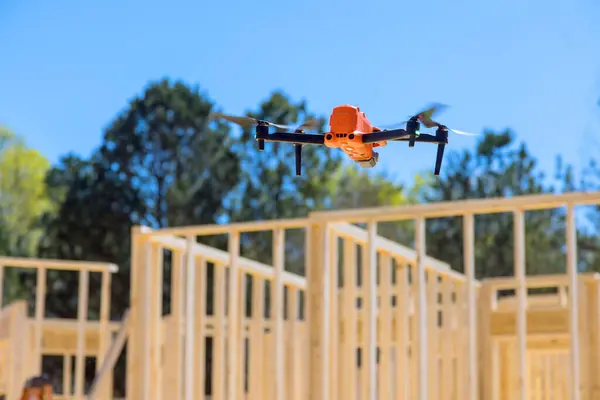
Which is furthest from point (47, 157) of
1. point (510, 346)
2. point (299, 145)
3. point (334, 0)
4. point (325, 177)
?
point (299, 145)

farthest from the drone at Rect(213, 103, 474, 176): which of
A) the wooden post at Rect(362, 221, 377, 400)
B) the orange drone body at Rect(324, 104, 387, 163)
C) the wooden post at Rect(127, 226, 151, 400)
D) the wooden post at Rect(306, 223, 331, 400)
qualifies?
the wooden post at Rect(127, 226, 151, 400)

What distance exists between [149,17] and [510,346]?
18.7 m

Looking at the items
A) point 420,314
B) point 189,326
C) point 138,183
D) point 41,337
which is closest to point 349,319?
point 420,314

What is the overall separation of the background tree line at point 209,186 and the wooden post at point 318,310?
10.2 metres

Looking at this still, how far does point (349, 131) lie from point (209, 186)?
13529 millimetres

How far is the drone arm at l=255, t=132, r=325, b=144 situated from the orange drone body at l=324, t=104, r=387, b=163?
93 millimetres

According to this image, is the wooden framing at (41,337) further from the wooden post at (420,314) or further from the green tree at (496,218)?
the green tree at (496,218)

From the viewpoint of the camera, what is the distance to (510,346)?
8391mm

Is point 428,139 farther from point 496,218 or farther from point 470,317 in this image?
point 496,218

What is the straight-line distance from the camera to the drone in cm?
353

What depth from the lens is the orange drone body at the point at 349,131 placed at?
3555mm

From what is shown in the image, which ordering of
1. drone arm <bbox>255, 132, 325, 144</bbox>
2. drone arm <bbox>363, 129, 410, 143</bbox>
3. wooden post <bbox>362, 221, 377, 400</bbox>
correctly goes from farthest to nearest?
wooden post <bbox>362, 221, 377, 400</bbox>
drone arm <bbox>255, 132, 325, 144</bbox>
drone arm <bbox>363, 129, 410, 143</bbox>

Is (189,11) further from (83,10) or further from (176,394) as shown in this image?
(176,394)

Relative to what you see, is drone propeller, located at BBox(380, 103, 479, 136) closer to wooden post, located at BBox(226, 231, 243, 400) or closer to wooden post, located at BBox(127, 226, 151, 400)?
wooden post, located at BBox(226, 231, 243, 400)
